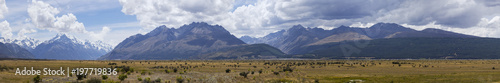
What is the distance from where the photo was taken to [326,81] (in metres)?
58.4

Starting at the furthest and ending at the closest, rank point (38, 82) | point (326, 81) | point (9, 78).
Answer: point (326, 81) < point (9, 78) < point (38, 82)

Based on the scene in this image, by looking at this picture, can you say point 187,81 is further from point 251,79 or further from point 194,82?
point 251,79

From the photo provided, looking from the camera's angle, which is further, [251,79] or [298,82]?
[251,79]

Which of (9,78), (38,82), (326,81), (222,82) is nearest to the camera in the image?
(38,82)

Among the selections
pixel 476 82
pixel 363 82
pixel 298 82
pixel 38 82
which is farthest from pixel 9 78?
pixel 476 82

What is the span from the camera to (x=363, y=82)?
5397 centimetres

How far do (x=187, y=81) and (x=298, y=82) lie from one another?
18000 mm

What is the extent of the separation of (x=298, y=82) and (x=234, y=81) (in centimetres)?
1053

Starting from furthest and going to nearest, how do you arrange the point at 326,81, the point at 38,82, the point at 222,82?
the point at 326,81, the point at 222,82, the point at 38,82

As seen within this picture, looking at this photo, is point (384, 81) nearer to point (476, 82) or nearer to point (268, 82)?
point (476, 82)

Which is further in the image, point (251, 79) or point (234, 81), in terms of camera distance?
point (251, 79)

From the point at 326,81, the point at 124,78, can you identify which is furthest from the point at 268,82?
the point at 124,78

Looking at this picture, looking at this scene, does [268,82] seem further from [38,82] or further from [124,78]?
[38,82]

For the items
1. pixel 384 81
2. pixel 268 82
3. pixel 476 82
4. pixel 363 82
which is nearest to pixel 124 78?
pixel 268 82
